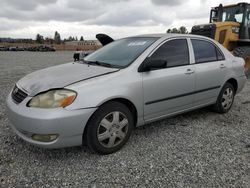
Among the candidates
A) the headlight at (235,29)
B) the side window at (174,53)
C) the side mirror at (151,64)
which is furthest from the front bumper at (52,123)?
the headlight at (235,29)

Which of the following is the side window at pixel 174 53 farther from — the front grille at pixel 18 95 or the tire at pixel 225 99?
the front grille at pixel 18 95

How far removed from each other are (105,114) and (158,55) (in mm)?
1276

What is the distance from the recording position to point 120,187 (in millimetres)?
2510

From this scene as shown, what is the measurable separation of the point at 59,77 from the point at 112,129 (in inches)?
37.9

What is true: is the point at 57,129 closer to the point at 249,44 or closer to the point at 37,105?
the point at 37,105

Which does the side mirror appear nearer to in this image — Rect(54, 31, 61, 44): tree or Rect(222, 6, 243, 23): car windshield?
Rect(222, 6, 243, 23): car windshield

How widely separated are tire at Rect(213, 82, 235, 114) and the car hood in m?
2.47

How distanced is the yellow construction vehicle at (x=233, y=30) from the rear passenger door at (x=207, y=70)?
4.50 meters

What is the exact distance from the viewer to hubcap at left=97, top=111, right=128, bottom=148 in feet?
9.91

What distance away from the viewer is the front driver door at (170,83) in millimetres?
3426

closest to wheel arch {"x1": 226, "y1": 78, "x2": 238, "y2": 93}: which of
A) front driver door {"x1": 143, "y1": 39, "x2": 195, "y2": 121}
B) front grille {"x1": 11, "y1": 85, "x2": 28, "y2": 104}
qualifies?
front driver door {"x1": 143, "y1": 39, "x2": 195, "y2": 121}

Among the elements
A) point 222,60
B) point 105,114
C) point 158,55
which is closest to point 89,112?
point 105,114

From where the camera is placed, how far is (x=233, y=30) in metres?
9.01

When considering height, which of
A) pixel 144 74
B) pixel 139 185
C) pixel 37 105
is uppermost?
pixel 144 74
